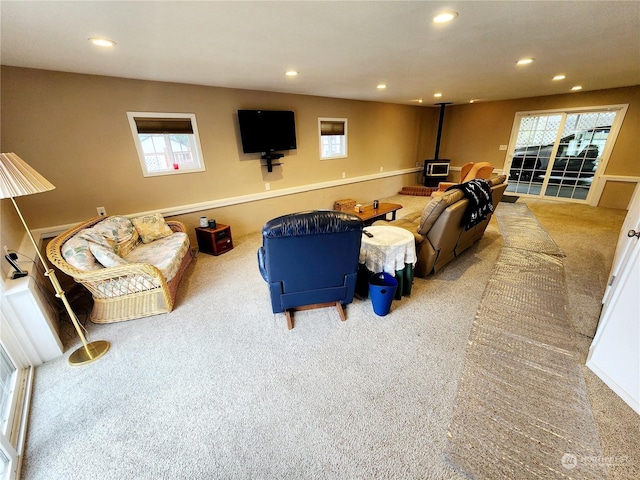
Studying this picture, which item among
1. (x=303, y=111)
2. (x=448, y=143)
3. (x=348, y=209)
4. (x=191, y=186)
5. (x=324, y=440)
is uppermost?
(x=303, y=111)

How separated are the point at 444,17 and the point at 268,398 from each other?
277 cm

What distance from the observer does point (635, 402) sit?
1.46 meters

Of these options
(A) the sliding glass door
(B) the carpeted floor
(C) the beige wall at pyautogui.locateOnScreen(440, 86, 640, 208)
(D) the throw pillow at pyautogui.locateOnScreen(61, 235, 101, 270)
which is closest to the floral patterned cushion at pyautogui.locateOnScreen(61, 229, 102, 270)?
(D) the throw pillow at pyautogui.locateOnScreen(61, 235, 101, 270)

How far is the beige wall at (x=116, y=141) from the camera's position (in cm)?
249

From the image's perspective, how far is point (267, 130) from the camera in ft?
13.2

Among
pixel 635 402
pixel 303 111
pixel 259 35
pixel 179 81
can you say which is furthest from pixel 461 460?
pixel 303 111

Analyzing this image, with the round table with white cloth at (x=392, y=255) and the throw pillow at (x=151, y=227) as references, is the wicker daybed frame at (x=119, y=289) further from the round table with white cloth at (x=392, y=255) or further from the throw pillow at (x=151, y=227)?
the round table with white cloth at (x=392, y=255)

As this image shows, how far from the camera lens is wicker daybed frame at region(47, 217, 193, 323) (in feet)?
6.82

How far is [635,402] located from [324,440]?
1.81m

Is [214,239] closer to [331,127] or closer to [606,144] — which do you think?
[331,127]

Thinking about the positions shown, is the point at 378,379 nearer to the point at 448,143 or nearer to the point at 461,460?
the point at 461,460

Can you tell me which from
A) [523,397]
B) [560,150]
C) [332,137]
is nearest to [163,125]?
[332,137]

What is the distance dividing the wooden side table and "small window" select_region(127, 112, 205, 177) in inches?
34.5

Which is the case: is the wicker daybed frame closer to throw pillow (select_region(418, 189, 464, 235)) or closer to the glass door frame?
throw pillow (select_region(418, 189, 464, 235))
